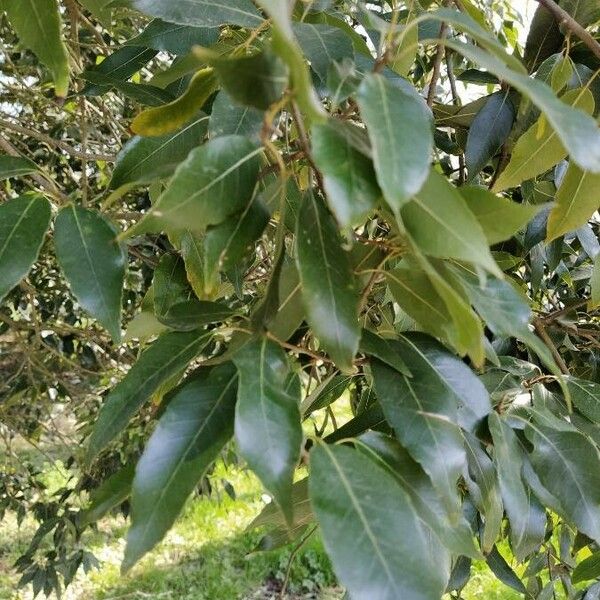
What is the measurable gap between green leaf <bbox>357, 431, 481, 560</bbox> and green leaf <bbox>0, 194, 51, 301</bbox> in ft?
0.90

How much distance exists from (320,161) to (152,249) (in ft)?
4.79

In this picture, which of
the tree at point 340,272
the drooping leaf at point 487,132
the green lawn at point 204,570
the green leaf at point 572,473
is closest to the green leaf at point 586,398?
the tree at point 340,272

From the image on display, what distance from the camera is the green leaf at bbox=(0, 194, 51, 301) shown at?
542 mm

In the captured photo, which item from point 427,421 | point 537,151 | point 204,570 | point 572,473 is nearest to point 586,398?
point 572,473

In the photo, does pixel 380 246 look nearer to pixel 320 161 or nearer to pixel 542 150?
pixel 320 161

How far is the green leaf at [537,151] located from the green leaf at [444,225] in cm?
38

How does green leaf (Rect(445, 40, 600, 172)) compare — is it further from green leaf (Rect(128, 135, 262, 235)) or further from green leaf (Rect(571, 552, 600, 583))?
green leaf (Rect(571, 552, 600, 583))

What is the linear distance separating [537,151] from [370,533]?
0.50 metres

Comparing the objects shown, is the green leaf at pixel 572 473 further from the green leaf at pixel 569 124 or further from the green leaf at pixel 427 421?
the green leaf at pixel 569 124

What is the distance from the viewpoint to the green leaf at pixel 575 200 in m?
0.75

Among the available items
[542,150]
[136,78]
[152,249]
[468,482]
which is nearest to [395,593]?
[468,482]

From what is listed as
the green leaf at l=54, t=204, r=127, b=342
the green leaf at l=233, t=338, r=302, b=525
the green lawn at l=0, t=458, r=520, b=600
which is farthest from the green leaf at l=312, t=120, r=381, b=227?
the green lawn at l=0, t=458, r=520, b=600

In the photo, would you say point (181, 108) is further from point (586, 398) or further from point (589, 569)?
point (589, 569)

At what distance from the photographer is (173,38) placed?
74 centimetres
